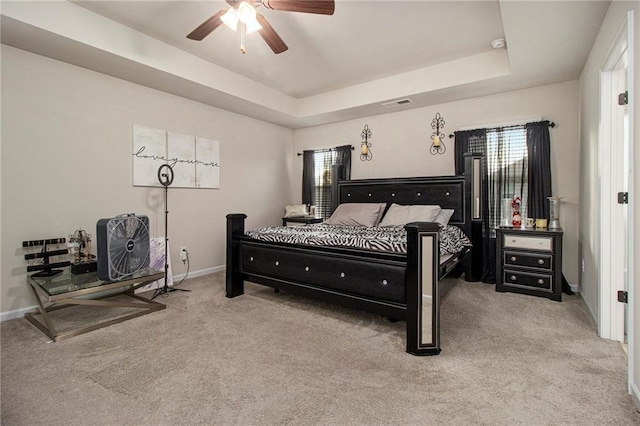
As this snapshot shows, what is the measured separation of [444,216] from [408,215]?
1.55 feet

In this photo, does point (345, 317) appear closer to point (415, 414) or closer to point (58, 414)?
point (415, 414)

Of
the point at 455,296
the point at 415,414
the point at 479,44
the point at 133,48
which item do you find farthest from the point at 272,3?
the point at 455,296

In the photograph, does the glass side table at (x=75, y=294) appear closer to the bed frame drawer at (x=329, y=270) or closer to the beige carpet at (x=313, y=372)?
the beige carpet at (x=313, y=372)

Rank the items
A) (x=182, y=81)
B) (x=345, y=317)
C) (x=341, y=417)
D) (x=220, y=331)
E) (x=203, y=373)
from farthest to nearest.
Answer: (x=182, y=81)
(x=345, y=317)
(x=220, y=331)
(x=203, y=373)
(x=341, y=417)

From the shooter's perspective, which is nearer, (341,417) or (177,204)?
(341,417)

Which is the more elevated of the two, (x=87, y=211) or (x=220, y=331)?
(x=87, y=211)

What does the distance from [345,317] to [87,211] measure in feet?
9.76

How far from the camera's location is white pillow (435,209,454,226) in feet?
13.0

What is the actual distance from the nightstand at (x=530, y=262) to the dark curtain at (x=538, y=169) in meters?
0.52

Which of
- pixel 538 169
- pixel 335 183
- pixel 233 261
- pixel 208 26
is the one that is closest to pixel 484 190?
pixel 538 169

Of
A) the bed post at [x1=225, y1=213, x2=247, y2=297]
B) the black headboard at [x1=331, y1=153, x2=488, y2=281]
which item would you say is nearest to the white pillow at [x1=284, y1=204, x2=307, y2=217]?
the black headboard at [x1=331, y1=153, x2=488, y2=281]

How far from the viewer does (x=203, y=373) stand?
1964mm

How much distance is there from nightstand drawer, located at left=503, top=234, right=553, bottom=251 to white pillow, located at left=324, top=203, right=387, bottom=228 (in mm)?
1562

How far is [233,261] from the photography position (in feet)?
11.5
